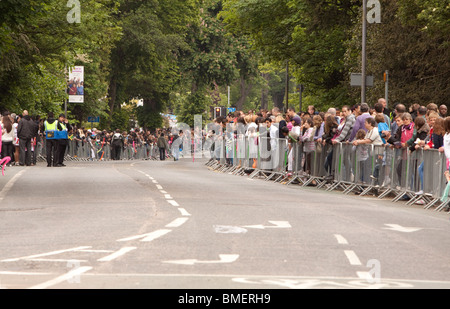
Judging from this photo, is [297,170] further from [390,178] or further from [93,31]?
[93,31]

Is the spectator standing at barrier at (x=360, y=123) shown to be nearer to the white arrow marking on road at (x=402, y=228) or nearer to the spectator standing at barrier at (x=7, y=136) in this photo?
the white arrow marking on road at (x=402, y=228)

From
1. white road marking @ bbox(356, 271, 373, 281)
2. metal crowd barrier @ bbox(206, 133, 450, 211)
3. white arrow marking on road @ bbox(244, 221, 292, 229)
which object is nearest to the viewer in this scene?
white road marking @ bbox(356, 271, 373, 281)

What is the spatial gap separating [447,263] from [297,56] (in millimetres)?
39826

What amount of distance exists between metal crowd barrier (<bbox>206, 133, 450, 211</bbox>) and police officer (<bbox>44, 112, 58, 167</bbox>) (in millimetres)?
7696

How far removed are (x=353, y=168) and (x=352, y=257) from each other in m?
12.8

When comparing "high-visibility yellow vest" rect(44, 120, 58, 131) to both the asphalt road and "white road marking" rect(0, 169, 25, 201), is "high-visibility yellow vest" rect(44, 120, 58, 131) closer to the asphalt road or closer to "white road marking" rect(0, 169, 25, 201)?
"white road marking" rect(0, 169, 25, 201)

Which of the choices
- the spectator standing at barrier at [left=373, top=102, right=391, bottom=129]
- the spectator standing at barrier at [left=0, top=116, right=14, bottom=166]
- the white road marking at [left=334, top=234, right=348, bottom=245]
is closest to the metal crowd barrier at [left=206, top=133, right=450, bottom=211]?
the spectator standing at barrier at [left=373, top=102, right=391, bottom=129]

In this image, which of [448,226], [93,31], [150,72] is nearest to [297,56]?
[93,31]

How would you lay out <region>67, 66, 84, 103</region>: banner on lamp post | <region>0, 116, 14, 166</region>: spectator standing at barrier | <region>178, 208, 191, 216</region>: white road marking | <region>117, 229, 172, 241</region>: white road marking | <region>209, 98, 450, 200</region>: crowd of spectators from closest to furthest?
<region>117, 229, 172, 241</region>: white road marking < <region>178, 208, 191, 216</region>: white road marking < <region>209, 98, 450, 200</region>: crowd of spectators < <region>0, 116, 14, 166</region>: spectator standing at barrier < <region>67, 66, 84, 103</region>: banner on lamp post

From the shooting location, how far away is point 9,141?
36.9 metres

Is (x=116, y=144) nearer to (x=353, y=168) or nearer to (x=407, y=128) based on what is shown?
(x=353, y=168)

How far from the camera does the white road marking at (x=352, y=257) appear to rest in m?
10.3

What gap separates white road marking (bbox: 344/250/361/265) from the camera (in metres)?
10.3

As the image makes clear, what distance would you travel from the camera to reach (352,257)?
1075 cm
